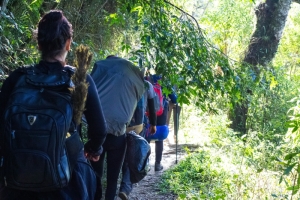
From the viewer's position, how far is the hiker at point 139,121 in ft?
17.1

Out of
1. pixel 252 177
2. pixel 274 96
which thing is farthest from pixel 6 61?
pixel 274 96

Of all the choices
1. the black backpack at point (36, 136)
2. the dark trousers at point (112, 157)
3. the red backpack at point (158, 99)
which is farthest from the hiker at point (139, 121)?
the black backpack at point (36, 136)

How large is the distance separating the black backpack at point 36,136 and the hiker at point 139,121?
2507 mm

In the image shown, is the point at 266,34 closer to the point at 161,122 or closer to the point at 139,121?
the point at 161,122

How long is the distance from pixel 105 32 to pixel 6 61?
370 cm

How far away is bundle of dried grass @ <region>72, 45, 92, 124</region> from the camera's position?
240 cm

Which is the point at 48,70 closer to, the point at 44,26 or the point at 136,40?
the point at 44,26

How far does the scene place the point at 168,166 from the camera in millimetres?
8406

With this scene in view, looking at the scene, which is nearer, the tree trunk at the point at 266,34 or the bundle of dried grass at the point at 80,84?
the bundle of dried grass at the point at 80,84

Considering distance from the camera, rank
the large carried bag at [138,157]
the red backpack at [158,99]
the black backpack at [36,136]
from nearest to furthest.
A: 1. the black backpack at [36,136]
2. the large carried bag at [138,157]
3. the red backpack at [158,99]

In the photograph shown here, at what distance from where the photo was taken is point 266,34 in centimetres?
1013

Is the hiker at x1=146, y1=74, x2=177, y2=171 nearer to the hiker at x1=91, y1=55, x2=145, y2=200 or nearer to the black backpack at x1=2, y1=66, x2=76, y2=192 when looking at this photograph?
the hiker at x1=91, y1=55, x2=145, y2=200

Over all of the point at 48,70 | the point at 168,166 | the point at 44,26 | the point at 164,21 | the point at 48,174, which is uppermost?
the point at 164,21

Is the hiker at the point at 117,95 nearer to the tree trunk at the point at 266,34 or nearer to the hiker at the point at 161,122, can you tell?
the hiker at the point at 161,122
